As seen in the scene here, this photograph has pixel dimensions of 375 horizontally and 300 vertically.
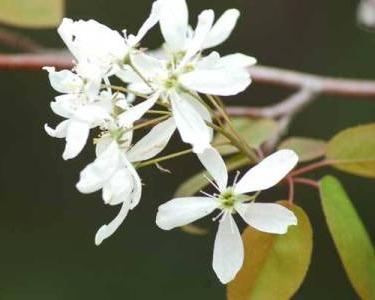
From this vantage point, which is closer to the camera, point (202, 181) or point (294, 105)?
point (202, 181)

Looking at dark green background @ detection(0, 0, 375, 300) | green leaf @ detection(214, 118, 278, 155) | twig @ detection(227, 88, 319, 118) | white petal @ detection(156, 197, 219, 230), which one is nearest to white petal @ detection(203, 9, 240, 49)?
white petal @ detection(156, 197, 219, 230)

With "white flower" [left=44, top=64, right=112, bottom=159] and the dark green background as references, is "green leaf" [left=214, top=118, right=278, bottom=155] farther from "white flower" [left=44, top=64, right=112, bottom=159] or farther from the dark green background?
the dark green background

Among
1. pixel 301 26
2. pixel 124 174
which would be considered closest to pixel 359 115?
pixel 301 26

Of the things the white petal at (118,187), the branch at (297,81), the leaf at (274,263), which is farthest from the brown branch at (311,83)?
the white petal at (118,187)

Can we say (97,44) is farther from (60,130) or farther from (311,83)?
(311,83)

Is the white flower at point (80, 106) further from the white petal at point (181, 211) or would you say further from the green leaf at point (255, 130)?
the green leaf at point (255, 130)

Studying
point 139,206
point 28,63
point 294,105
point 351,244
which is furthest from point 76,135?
point 139,206
